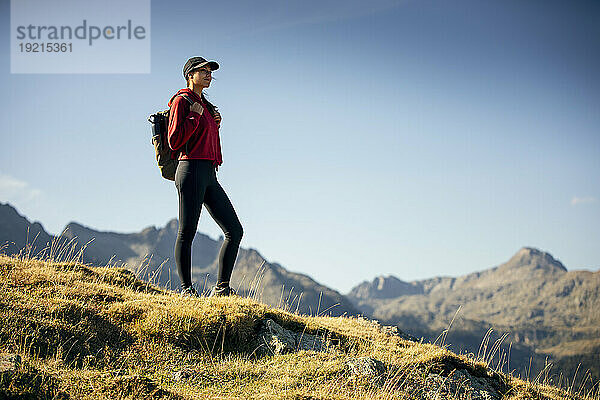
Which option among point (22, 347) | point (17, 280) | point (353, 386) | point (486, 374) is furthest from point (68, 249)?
point (486, 374)

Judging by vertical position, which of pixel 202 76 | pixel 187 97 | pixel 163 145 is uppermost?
pixel 202 76

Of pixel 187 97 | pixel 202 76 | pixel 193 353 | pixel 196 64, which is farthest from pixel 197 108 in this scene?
pixel 193 353

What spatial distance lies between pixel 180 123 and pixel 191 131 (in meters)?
0.19

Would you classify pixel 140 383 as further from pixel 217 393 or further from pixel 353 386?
pixel 353 386

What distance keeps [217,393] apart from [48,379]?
5.15 feet

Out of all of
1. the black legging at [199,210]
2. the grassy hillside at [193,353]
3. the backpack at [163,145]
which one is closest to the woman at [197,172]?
the black legging at [199,210]

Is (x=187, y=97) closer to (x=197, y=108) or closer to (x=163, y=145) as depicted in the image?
(x=197, y=108)

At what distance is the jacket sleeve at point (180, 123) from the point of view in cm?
690

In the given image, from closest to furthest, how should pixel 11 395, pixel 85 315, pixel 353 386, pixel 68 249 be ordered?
pixel 11 395 < pixel 353 386 < pixel 85 315 < pixel 68 249

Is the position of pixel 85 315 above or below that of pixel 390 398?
→ above

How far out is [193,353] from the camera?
5.77m

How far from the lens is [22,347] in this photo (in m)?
4.98

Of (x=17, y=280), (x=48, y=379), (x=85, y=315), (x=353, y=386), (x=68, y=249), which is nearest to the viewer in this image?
(x=48, y=379)

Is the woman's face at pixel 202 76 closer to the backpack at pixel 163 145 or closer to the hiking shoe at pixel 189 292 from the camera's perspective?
the backpack at pixel 163 145
